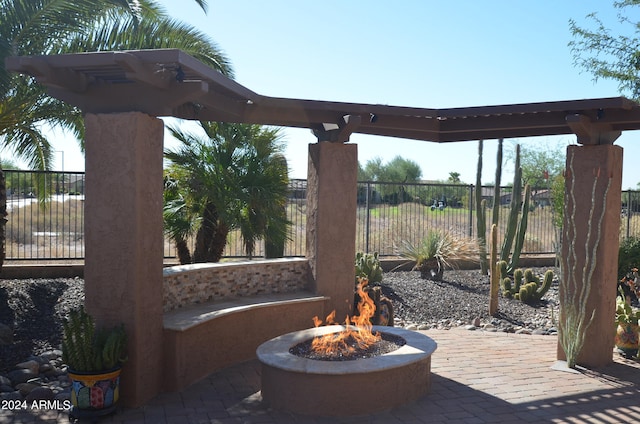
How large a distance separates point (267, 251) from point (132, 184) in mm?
5347

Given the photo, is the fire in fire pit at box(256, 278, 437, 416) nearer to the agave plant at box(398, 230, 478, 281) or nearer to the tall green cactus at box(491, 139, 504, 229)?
the agave plant at box(398, 230, 478, 281)

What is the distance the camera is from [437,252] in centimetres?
1225

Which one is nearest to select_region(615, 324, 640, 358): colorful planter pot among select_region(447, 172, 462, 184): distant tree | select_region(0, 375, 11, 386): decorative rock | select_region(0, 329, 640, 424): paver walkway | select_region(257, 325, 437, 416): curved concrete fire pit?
select_region(0, 329, 640, 424): paver walkway

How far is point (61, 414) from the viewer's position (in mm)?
5160

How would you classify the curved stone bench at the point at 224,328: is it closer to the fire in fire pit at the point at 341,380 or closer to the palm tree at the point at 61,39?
the fire in fire pit at the point at 341,380

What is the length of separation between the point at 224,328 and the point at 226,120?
97.5 inches

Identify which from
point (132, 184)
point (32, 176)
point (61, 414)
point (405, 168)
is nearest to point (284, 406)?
point (61, 414)

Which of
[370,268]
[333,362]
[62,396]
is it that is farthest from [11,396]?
[370,268]

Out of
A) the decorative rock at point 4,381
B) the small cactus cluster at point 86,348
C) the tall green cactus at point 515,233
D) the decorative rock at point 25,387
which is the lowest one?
the decorative rock at point 25,387

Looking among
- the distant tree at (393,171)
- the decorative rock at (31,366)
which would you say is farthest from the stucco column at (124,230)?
the distant tree at (393,171)

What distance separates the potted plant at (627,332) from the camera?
705cm

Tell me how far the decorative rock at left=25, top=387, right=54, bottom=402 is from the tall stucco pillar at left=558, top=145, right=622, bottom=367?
5595mm

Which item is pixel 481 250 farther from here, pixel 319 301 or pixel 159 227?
pixel 159 227

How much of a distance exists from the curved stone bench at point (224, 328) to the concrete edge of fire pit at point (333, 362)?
2.69 ft
